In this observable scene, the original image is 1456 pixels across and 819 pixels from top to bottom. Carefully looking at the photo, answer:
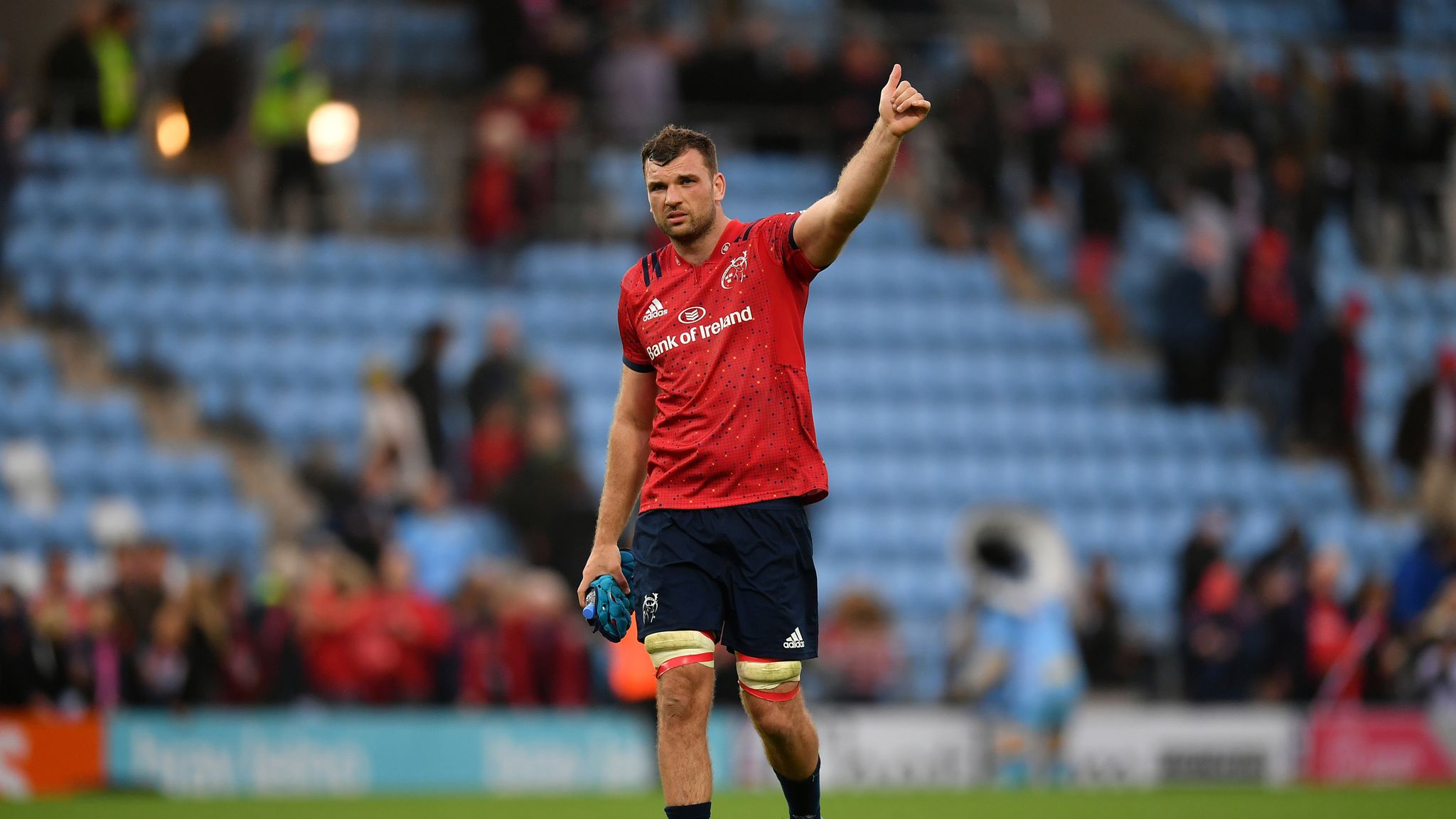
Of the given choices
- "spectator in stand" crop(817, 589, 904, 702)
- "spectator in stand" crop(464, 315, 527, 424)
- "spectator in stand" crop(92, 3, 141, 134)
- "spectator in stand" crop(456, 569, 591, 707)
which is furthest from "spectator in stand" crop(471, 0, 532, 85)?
"spectator in stand" crop(817, 589, 904, 702)

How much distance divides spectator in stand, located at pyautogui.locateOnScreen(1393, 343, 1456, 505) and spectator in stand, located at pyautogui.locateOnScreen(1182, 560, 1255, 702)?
4074mm

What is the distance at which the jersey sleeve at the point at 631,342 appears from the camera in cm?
664

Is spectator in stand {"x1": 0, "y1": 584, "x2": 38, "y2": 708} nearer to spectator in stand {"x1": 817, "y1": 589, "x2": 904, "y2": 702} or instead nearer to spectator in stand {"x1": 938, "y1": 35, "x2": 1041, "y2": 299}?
spectator in stand {"x1": 817, "y1": 589, "x2": 904, "y2": 702}

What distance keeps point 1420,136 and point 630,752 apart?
40.7 feet

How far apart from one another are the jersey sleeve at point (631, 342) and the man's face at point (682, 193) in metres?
0.33

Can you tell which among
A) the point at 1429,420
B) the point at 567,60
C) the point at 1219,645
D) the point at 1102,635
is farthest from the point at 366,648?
the point at 1429,420

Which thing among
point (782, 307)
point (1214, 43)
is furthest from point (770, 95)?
point (782, 307)

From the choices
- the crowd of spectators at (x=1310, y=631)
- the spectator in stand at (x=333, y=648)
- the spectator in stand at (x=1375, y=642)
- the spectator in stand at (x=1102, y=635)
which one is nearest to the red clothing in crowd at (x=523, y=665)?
the spectator in stand at (x=333, y=648)

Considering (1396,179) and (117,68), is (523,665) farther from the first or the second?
(1396,179)

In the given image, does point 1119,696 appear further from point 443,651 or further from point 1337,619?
point 443,651

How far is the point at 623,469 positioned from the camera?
6742 mm

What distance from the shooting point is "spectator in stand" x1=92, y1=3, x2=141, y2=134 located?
17.9m

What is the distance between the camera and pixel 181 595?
1380cm

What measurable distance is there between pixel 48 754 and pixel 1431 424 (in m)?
13.0
